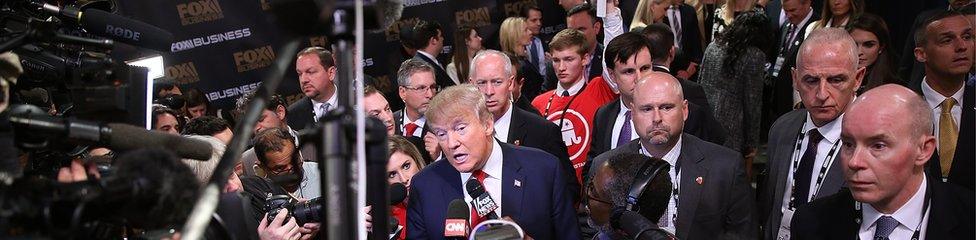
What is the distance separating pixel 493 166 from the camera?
4.16 m

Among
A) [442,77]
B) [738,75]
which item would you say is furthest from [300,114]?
[738,75]

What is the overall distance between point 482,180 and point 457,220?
Result: 0.73 meters

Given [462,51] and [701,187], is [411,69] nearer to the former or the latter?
[701,187]

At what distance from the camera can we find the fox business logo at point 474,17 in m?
10.2

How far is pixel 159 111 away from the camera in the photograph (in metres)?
6.05

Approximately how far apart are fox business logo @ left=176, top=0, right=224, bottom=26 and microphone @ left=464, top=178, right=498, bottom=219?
514 centimetres

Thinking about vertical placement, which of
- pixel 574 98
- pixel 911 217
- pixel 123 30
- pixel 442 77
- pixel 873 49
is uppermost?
pixel 123 30

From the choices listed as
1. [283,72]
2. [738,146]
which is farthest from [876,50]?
[283,72]

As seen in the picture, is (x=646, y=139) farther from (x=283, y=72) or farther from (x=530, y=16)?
(x=530, y=16)

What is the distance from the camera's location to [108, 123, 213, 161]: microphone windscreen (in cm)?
221

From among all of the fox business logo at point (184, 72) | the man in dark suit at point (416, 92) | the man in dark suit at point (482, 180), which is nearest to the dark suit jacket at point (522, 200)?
the man in dark suit at point (482, 180)

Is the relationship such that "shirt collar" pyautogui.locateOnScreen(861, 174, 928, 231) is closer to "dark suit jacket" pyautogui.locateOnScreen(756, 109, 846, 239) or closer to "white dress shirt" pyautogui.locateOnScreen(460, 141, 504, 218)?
"dark suit jacket" pyautogui.locateOnScreen(756, 109, 846, 239)

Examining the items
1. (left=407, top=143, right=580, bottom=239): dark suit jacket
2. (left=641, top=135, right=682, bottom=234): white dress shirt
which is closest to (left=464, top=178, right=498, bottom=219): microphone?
(left=407, top=143, right=580, bottom=239): dark suit jacket

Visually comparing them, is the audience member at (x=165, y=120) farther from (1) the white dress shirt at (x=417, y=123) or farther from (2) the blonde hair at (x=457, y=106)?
(2) the blonde hair at (x=457, y=106)
